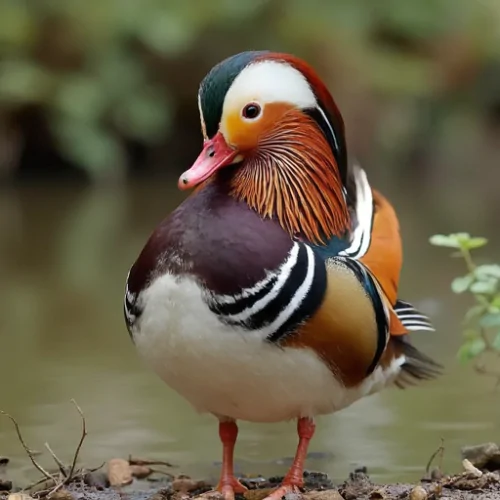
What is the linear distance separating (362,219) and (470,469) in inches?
Answer: 21.4

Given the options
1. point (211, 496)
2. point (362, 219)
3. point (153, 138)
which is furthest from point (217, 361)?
point (153, 138)

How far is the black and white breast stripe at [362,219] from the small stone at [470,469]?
17.6 inches

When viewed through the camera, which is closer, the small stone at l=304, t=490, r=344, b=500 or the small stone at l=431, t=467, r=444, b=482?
the small stone at l=304, t=490, r=344, b=500

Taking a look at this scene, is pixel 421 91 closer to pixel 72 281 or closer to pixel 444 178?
pixel 444 178

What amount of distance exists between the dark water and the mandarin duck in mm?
438

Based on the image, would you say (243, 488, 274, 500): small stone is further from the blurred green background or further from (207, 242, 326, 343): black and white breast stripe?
the blurred green background

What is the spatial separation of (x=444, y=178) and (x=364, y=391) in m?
7.94

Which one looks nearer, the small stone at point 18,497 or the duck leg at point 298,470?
the small stone at point 18,497

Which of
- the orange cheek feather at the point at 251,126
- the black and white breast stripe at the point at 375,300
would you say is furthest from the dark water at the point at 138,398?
the orange cheek feather at the point at 251,126

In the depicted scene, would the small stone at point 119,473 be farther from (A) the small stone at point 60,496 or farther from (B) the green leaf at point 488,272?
(B) the green leaf at point 488,272

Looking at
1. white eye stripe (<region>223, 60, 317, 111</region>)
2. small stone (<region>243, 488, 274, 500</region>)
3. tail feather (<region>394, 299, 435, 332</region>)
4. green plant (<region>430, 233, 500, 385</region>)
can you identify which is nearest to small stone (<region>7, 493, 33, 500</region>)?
small stone (<region>243, 488, 274, 500</region>)

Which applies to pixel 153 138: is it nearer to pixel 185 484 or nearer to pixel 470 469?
pixel 185 484

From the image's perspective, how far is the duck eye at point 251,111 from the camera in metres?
2.06

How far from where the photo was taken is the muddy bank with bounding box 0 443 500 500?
2.11 meters
